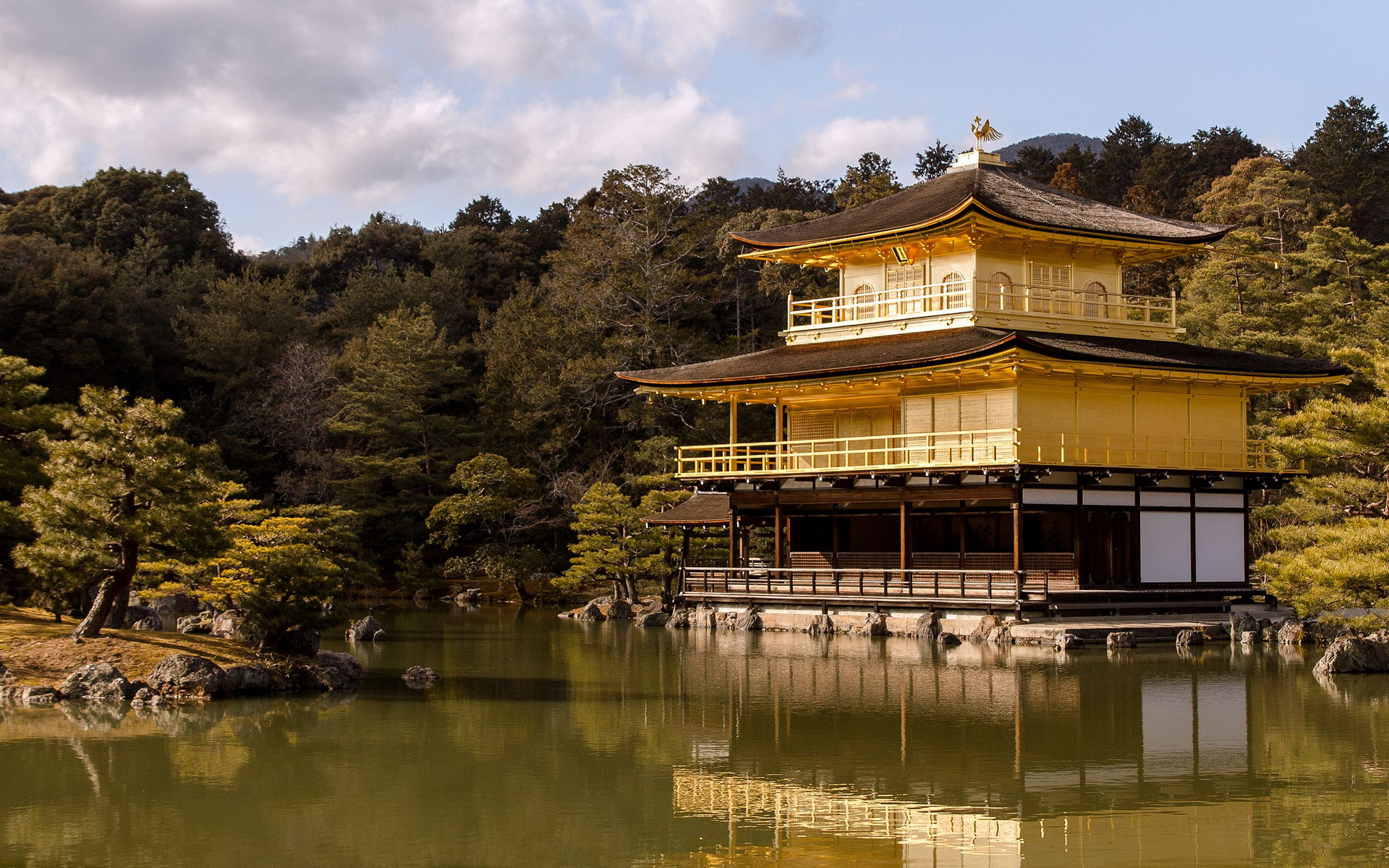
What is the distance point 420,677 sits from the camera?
20.1 metres

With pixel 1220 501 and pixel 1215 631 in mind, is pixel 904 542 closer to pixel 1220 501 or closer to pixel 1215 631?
pixel 1215 631

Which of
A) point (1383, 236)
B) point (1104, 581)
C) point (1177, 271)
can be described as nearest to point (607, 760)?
point (1104, 581)

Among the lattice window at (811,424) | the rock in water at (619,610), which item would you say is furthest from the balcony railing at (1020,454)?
the rock in water at (619,610)

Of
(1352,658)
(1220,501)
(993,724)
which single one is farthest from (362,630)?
(1220,501)

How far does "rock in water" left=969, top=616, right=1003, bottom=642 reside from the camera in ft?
86.7

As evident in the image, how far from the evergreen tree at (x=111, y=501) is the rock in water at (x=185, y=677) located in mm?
1750

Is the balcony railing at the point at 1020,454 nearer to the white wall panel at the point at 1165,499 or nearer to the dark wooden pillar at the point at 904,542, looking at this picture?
the white wall panel at the point at 1165,499

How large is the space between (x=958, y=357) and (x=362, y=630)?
13.3m

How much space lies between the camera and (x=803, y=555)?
34062 mm

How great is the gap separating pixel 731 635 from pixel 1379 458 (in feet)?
43.1

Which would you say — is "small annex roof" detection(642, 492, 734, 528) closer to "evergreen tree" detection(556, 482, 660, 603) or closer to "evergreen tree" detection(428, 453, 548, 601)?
Answer: "evergreen tree" detection(556, 482, 660, 603)

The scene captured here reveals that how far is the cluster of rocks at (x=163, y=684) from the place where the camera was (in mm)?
17250

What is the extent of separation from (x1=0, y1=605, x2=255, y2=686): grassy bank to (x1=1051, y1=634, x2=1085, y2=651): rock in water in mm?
13721

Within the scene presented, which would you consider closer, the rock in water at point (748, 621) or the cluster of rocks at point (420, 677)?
the cluster of rocks at point (420, 677)
